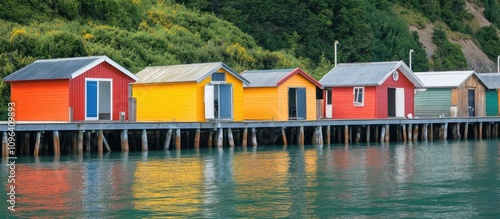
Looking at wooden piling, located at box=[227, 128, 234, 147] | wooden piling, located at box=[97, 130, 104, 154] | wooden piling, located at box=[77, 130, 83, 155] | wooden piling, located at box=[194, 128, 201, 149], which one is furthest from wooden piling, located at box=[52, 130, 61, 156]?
wooden piling, located at box=[227, 128, 234, 147]

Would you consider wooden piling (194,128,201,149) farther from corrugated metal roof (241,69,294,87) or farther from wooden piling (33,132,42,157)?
wooden piling (33,132,42,157)

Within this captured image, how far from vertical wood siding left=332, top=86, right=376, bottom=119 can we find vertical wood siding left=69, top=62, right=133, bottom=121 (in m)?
14.8

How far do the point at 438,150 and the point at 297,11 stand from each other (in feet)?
125

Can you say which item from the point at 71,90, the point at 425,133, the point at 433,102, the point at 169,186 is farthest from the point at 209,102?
the point at 433,102

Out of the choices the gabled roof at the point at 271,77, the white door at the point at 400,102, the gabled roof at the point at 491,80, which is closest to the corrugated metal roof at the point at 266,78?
the gabled roof at the point at 271,77

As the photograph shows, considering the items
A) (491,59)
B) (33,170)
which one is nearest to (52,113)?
(33,170)

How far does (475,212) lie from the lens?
848 inches

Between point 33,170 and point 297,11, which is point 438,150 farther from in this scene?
point 297,11

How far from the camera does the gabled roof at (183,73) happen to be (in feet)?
143

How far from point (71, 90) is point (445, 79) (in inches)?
1065

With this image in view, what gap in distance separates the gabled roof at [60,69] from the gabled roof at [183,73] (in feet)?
5.42

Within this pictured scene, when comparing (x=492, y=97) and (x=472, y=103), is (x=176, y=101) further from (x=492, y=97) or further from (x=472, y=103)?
(x=492, y=97)

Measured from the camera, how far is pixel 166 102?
44312 mm

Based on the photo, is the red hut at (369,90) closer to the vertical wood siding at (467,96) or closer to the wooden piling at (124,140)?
the vertical wood siding at (467,96)
